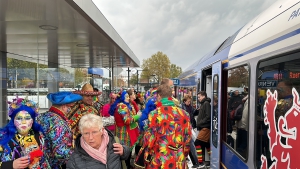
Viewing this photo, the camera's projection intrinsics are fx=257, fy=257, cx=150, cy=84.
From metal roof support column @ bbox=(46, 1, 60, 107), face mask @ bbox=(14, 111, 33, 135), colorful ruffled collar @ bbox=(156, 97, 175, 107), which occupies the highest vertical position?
metal roof support column @ bbox=(46, 1, 60, 107)

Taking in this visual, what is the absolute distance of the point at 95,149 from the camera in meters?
2.29

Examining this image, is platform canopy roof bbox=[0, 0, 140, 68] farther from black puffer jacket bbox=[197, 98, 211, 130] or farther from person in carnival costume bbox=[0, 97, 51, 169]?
black puffer jacket bbox=[197, 98, 211, 130]

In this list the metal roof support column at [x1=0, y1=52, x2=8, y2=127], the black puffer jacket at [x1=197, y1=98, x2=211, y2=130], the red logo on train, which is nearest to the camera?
the red logo on train

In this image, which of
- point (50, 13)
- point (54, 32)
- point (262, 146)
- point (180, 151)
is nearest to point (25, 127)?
point (180, 151)

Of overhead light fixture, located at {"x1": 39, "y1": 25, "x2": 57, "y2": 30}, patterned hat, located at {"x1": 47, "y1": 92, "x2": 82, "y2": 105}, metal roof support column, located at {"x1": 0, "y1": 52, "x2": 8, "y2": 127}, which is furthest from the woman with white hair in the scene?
metal roof support column, located at {"x1": 0, "y1": 52, "x2": 8, "y2": 127}

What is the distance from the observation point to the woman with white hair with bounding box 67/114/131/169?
226 cm

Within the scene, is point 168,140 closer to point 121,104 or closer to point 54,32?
point 121,104

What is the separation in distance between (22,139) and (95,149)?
2.49 feet

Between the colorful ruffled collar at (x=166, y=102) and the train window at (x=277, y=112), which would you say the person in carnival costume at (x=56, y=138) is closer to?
the colorful ruffled collar at (x=166, y=102)

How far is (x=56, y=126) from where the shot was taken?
9.39 feet

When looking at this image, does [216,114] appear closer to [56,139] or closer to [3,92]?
[56,139]

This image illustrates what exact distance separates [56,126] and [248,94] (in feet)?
7.19

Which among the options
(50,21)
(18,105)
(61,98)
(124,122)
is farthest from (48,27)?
(18,105)

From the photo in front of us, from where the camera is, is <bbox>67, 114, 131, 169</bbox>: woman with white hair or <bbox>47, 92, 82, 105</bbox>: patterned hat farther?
<bbox>47, 92, 82, 105</bbox>: patterned hat
